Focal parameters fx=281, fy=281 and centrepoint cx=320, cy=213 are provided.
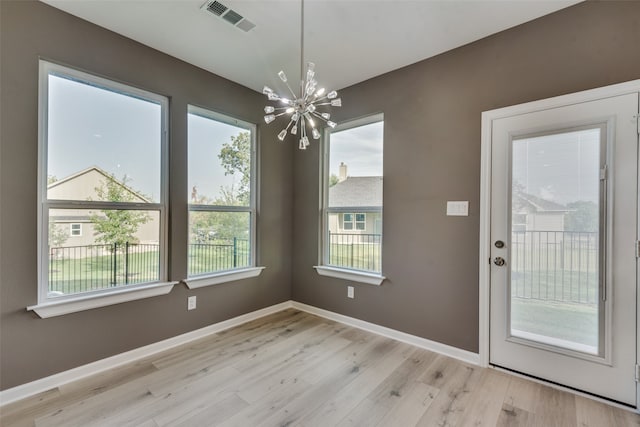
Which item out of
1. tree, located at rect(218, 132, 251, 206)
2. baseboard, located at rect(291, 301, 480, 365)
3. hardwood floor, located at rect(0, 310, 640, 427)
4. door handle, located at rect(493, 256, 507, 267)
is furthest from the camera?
tree, located at rect(218, 132, 251, 206)

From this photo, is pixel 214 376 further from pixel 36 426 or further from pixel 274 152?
pixel 274 152

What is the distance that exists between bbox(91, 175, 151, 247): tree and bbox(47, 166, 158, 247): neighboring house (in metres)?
0.03

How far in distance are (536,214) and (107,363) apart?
3.59 m

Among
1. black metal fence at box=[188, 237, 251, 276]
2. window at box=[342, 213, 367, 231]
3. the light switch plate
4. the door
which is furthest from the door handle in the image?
black metal fence at box=[188, 237, 251, 276]

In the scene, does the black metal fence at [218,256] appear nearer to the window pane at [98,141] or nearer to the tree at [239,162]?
the tree at [239,162]

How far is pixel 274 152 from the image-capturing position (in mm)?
3609

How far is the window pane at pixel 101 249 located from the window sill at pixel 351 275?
1.78 m

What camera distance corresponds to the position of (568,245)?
2035 mm

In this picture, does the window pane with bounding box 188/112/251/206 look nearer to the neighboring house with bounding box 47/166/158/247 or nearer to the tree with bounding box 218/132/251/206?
the tree with bounding box 218/132/251/206

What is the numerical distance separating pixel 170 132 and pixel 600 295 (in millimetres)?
3683

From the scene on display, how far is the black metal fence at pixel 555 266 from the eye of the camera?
1962 mm

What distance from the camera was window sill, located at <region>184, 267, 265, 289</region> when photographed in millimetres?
2826

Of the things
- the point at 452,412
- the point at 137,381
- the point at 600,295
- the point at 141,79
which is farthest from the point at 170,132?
the point at 600,295

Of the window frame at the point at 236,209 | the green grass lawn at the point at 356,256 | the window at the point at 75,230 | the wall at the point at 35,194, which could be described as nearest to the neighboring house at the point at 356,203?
the green grass lawn at the point at 356,256
